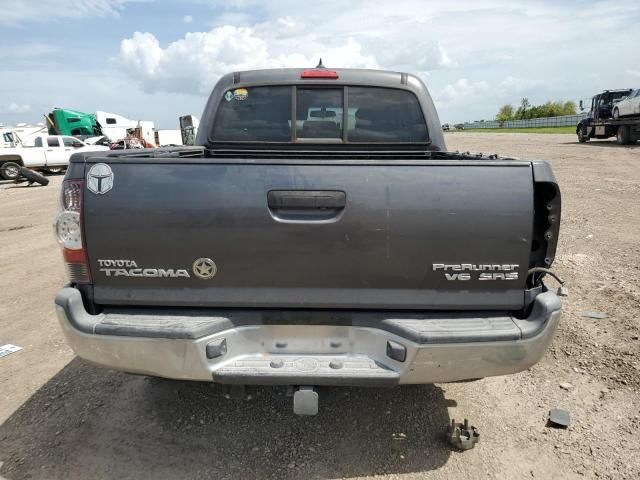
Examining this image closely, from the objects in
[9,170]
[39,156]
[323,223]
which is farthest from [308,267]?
[39,156]

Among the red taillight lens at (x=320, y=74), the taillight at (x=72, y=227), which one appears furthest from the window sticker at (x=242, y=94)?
the taillight at (x=72, y=227)

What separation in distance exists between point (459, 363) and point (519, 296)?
461 mm

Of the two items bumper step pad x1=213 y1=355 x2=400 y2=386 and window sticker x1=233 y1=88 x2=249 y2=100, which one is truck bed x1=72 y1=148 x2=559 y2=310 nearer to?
bumper step pad x1=213 y1=355 x2=400 y2=386

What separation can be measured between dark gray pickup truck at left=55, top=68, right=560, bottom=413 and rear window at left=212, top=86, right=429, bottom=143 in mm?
1818

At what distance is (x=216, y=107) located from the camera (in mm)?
4078

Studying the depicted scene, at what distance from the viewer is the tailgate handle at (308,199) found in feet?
7.27

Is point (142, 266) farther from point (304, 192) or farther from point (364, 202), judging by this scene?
point (364, 202)

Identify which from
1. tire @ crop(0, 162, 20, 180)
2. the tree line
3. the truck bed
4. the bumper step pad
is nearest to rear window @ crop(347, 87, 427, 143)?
the truck bed

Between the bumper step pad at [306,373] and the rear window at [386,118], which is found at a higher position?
the rear window at [386,118]

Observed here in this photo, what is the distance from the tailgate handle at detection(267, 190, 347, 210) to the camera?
7.27 ft

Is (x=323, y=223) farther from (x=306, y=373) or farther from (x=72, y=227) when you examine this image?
(x=72, y=227)

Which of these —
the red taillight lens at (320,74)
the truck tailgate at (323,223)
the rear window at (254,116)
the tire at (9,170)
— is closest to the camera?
the truck tailgate at (323,223)

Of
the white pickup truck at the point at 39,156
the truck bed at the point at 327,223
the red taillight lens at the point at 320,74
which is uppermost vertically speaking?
the red taillight lens at the point at 320,74

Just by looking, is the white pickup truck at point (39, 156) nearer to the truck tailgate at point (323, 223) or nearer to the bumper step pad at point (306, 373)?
the truck tailgate at point (323, 223)
